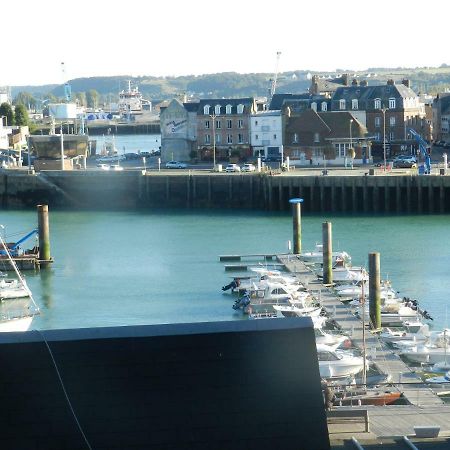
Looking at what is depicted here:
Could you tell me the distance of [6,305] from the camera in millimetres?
29656

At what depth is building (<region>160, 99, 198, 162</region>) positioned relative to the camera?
6512 cm

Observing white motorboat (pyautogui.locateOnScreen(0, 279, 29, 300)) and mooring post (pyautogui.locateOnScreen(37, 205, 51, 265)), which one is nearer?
white motorboat (pyautogui.locateOnScreen(0, 279, 29, 300))

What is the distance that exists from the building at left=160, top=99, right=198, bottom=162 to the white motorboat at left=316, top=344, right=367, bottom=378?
145 feet

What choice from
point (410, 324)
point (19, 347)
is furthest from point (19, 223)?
point (19, 347)

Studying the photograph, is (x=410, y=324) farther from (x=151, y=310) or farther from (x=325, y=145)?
(x=325, y=145)

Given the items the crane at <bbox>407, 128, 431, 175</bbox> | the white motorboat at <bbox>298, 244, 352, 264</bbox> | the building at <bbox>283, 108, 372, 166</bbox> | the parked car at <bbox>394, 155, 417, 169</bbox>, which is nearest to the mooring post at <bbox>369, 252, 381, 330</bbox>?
the white motorboat at <bbox>298, 244, 352, 264</bbox>

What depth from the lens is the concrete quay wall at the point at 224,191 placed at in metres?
47.6

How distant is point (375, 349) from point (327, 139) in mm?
35639

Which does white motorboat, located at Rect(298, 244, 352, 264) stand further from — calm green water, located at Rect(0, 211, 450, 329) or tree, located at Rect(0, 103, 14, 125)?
tree, located at Rect(0, 103, 14, 125)

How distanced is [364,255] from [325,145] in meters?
22.1

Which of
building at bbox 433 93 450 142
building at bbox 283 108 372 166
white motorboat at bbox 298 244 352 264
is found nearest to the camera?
white motorboat at bbox 298 244 352 264

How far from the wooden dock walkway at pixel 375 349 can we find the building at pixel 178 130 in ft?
109

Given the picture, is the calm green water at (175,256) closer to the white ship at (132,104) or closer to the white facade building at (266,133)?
the white facade building at (266,133)

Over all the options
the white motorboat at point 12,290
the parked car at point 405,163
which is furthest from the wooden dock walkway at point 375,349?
the parked car at point 405,163
